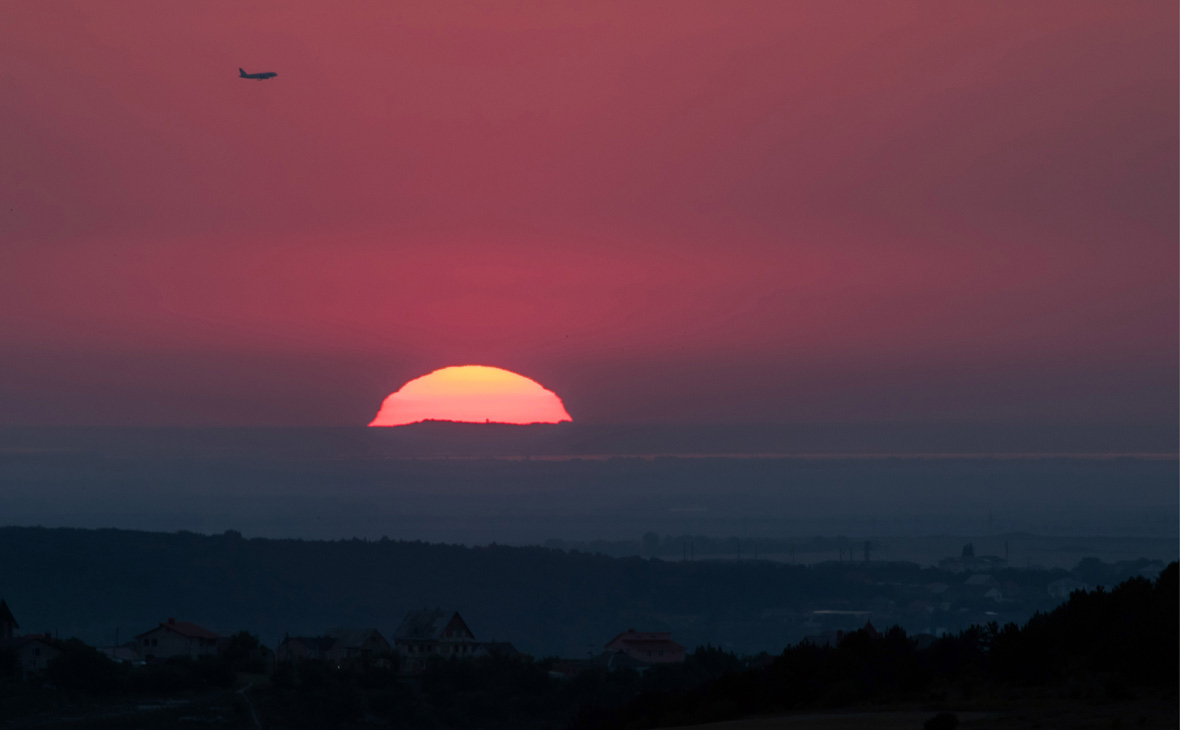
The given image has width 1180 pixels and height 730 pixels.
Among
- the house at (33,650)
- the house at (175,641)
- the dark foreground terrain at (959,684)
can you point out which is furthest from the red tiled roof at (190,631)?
the dark foreground terrain at (959,684)

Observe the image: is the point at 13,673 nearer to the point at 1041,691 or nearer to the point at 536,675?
the point at 536,675

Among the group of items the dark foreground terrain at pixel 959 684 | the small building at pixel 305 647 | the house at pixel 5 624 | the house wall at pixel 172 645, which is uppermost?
the dark foreground terrain at pixel 959 684

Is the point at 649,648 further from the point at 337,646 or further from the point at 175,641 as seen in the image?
the point at 175,641

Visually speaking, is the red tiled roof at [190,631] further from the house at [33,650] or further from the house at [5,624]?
the house at [33,650]

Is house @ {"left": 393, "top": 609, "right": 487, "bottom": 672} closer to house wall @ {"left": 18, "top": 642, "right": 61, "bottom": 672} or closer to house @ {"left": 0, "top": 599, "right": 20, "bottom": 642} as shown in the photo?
house wall @ {"left": 18, "top": 642, "right": 61, "bottom": 672}

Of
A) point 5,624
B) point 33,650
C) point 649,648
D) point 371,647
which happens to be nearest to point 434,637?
point 371,647

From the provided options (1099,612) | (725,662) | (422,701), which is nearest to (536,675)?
(422,701)
